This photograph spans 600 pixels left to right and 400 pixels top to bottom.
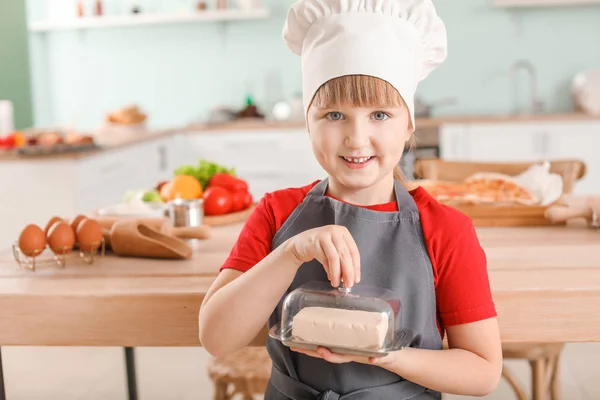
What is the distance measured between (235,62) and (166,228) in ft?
13.5

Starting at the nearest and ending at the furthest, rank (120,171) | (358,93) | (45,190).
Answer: (358,93) → (45,190) → (120,171)

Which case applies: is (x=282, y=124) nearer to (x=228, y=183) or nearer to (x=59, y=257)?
(x=228, y=183)

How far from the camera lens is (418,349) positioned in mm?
1158

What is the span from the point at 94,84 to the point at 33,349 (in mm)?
2802

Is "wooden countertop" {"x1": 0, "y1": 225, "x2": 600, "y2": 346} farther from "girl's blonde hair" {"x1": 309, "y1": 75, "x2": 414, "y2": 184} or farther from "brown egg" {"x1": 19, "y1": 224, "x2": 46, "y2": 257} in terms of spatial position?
"girl's blonde hair" {"x1": 309, "y1": 75, "x2": 414, "y2": 184}

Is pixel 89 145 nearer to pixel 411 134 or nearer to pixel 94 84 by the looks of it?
pixel 94 84

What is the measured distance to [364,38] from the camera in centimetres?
118

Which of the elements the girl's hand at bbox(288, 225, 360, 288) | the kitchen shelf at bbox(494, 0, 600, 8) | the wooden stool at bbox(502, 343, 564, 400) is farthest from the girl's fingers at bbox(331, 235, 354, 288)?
the kitchen shelf at bbox(494, 0, 600, 8)

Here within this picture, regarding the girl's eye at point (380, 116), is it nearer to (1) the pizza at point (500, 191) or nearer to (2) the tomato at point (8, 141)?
(1) the pizza at point (500, 191)

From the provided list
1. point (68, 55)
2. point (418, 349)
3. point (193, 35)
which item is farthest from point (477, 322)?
point (68, 55)

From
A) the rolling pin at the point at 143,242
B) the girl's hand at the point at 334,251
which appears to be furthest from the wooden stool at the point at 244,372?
the girl's hand at the point at 334,251

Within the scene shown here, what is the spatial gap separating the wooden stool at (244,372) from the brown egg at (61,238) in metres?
0.65

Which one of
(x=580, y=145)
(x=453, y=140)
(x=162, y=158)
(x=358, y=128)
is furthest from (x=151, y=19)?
(x=358, y=128)

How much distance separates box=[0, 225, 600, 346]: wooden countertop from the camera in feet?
4.46
